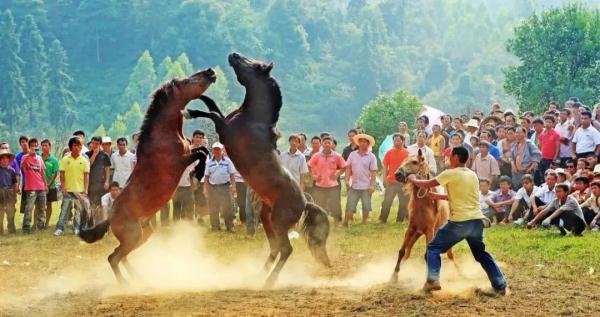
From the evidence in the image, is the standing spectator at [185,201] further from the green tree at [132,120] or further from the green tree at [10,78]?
the green tree at [10,78]

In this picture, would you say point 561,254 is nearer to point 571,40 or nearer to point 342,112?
point 571,40

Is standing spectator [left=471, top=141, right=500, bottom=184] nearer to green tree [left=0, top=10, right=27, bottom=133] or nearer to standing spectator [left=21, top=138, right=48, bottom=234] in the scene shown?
standing spectator [left=21, top=138, right=48, bottom=234]

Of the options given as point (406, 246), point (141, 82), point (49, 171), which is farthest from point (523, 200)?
point (141, 82)

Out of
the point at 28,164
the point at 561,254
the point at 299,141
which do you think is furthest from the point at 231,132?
the point at 28,164

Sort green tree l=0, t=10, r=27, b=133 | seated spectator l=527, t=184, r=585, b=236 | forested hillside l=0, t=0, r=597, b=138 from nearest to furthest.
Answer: seated spectator l=527, t=184, r=585, b=236
green tree l=0, t=10, r=27, b=133
forested hillside l=0, t=0, r=597, b=138

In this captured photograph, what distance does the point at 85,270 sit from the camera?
12.4 m

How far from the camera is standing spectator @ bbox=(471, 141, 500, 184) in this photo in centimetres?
1647

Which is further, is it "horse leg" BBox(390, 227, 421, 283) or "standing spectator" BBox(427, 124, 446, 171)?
"standing spectator" BBox(427, 124, 446, 171)

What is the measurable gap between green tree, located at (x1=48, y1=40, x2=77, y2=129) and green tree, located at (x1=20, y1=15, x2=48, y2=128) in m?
0.71

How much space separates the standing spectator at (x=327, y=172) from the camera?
55.8 ft

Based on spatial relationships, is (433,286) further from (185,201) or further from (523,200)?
(185,201)

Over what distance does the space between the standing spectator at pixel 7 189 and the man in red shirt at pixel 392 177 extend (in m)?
7.65

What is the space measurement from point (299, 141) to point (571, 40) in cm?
4417

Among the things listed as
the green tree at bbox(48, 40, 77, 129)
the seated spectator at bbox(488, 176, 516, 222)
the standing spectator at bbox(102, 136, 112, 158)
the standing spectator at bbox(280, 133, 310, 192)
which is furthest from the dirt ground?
the green tree at bbox(48, 40, 77, 129)
